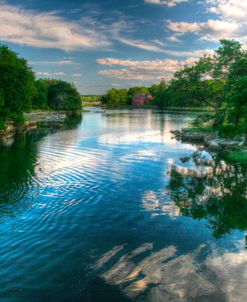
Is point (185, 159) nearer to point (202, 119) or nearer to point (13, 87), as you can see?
point (202, 119)

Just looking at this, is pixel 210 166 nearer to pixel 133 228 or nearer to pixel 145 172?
pixel 145 172

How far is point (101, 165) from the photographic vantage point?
98.6 ft

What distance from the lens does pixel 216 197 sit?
20781mm

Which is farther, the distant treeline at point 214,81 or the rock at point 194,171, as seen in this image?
the distant treeline at point 214,81

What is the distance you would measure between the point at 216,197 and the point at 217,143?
78.9 feet

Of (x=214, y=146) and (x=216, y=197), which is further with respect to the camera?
(x=214, y=146)

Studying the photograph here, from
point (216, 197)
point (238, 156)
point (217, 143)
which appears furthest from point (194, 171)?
point (217, 143)

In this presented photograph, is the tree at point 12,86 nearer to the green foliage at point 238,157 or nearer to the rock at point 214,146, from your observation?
the rock at point 214,146

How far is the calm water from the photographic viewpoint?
10.5 meters

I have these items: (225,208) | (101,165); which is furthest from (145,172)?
(225,208)

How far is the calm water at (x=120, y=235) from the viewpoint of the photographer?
34.5 feet

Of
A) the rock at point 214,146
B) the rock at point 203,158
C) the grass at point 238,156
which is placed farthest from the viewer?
the rock at point 214,146

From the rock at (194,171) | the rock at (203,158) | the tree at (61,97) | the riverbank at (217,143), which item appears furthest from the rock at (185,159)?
the tree at (61,97)

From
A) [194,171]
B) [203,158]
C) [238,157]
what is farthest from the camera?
[203,158]
